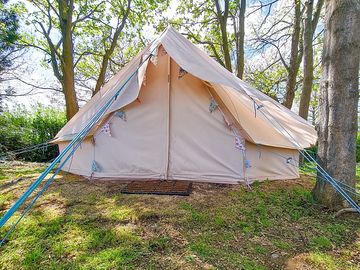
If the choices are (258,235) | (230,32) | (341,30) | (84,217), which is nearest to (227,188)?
(258,235)

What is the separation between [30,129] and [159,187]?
6.02 metres

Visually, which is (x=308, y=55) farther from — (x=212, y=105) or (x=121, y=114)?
(x=121, y=114)

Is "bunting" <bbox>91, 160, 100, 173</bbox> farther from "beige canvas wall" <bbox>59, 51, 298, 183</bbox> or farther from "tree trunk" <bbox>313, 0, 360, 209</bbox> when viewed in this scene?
"tree trunk" <bbox>313, 0, 360, 209</bbox>

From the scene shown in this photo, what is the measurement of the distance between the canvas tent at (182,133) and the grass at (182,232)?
529 mm

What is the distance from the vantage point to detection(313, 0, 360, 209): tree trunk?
94.7 inches

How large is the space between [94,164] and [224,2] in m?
6.69

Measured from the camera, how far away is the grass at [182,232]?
69.7 inches

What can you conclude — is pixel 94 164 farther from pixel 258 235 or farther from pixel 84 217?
pixel 258 235

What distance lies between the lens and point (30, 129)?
7.52 meters

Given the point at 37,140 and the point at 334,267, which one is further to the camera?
the point at 37,140

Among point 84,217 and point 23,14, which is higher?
point 23,14

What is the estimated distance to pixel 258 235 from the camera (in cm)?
216

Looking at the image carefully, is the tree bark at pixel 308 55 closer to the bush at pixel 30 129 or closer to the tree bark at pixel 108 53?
the tree bark at pixel 108 53

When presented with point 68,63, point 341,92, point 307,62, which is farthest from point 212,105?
point 68,63
